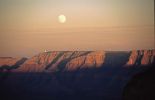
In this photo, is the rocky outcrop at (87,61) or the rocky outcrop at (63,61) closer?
the rocky outcrop at (87,61)

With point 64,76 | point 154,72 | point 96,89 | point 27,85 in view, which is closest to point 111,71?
point 96,89

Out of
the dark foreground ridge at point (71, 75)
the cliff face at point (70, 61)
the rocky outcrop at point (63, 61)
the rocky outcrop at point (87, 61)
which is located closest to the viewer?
the dark foreground ridge at point (71, 75)

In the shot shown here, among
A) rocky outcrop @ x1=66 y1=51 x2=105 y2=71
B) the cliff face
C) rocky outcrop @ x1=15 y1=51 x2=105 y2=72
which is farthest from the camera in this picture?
rocky outcrop @ x1=15 y1=51 x2=105 y2=72

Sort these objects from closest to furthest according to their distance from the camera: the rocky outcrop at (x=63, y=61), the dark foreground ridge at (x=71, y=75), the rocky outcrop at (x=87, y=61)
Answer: the dark foreground ridge at (x=71, y=75) → the rocky outcrop at (x=87, y=61) → the rocky outcrop at (x=63, y=61)

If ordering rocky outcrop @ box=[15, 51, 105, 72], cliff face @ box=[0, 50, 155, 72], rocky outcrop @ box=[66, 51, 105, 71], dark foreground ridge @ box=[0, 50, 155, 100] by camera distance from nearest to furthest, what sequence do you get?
dark foreground ridge @ box=[0, 50, 155, 100], cliff face @ box=[0, 50, 155, 72], rocky outcrop @ box=[66, 51, 105, 71], rocky outcrop @ box=[15, 51, 105, 72]

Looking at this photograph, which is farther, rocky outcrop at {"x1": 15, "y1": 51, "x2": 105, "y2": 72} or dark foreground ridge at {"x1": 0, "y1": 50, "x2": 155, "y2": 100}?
rocky outcrop at {"x1": 15, "y1": 51, "x2": 105, "y2": 72}

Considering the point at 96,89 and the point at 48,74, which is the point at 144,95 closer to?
the point at 96,89

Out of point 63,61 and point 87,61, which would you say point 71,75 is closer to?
point 63,61
